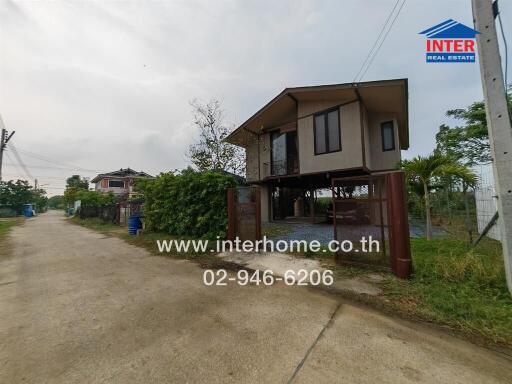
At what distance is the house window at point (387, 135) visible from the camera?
9898mm

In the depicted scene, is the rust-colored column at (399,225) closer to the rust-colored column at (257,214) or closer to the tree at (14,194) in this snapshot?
the rust-colored column at (257,214)

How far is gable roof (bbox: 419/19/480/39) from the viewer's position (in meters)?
3.57

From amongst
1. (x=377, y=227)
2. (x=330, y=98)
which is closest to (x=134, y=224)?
(x=377, y=227)

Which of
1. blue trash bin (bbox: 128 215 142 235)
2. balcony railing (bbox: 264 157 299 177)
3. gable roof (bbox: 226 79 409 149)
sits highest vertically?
gable roof (bbox: 226 79 409 149)

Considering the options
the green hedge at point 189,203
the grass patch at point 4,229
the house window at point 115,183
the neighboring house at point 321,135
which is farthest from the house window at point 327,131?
the house window at point 115,183

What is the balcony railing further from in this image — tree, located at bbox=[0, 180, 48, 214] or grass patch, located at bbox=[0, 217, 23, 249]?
tree, located at bbox=[0, 180, 48, 214]

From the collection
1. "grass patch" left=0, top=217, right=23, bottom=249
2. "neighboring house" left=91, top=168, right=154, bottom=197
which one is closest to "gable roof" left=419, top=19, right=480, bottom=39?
"grass patch" left=0, top=217, right=23, bottom=249

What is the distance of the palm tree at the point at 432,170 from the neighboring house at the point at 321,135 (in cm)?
259

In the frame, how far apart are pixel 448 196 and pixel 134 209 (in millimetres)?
14079

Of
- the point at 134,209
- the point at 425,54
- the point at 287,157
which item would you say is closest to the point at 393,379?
the point at 425,54

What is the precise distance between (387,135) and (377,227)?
7.89 metres

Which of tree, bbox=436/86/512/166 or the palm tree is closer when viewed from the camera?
the palm tree

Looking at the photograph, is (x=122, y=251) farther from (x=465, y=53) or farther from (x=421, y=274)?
(x=465, y=53)

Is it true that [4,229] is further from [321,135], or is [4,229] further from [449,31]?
[449,31]
